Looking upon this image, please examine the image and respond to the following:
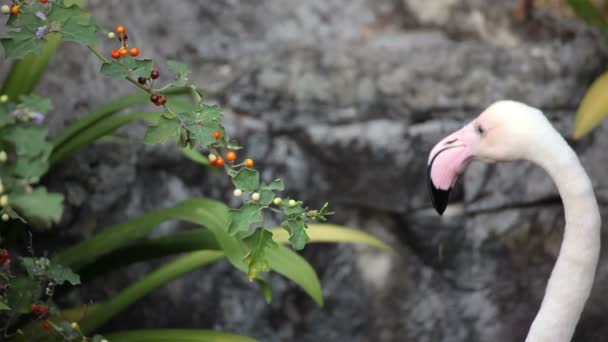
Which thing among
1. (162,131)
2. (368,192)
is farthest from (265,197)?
(368,192)

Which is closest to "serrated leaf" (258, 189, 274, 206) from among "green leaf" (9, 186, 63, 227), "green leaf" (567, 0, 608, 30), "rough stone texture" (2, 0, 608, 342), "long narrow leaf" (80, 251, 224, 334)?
"green leaf" (9, 186, 63, 227)

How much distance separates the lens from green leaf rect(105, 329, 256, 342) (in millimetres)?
1443

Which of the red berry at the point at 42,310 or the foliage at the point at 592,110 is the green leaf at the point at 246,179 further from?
the foliage at the point at 592,110

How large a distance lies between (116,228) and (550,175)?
83 centimetres

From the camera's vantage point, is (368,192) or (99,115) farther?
(368,192)

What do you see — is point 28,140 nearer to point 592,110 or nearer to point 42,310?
point 42,310

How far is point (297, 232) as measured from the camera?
109cm

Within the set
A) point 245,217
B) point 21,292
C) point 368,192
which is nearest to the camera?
point 245,217

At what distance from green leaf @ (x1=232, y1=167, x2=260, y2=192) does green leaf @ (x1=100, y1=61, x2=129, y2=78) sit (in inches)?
7.7

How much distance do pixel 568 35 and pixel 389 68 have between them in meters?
0.50

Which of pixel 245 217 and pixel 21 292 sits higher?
pixel 21 292

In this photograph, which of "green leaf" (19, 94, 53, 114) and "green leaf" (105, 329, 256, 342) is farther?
"green leaf" (105, 329, 256, 342)

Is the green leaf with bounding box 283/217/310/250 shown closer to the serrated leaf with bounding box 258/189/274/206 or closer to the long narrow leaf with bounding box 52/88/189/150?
the serrated leaf with bounding box 258/189/274/206

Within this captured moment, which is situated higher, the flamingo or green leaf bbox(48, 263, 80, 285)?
green leaf bbox(48, 263, 80, 285)
